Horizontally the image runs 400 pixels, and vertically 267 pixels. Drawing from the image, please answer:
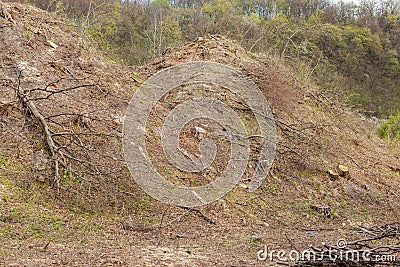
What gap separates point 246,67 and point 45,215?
6.91 m

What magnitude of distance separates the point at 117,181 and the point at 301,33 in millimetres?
14532

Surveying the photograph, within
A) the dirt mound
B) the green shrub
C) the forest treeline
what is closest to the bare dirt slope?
the dirt mound

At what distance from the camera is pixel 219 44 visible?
1230cm

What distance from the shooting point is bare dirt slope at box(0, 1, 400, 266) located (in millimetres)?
5016

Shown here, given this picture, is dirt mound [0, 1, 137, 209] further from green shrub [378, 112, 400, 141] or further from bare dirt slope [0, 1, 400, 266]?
green shrub [378, 112, 400, 141]

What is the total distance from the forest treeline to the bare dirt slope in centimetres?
325

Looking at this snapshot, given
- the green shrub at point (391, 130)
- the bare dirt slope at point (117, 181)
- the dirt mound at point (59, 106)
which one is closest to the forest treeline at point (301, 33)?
the green shrub at point (391, 130)

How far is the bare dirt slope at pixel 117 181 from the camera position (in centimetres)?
502

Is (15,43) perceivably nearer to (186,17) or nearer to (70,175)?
(70,175)

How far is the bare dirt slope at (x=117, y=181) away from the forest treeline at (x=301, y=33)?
3.25 meters

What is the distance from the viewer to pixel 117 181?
6.44 metres

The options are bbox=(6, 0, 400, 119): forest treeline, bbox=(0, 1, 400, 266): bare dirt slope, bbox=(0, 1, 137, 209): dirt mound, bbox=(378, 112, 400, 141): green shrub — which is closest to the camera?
bbox=(0, 1, 400, 266): bare dirt slope

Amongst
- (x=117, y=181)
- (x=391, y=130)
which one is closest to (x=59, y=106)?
(x=117, y=181)

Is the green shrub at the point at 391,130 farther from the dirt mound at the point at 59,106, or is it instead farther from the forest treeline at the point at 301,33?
the dirt mound at the point at 59,106
